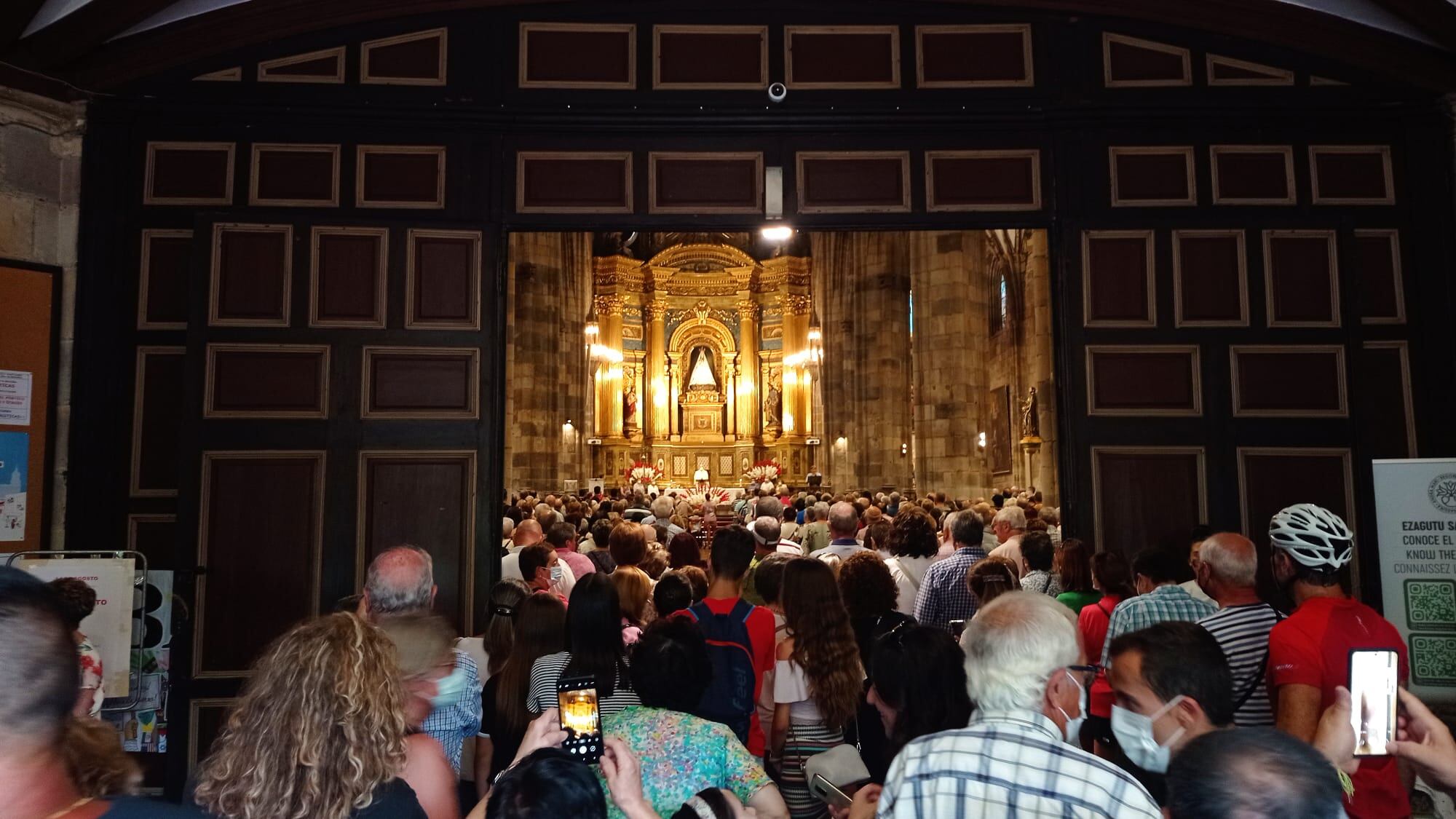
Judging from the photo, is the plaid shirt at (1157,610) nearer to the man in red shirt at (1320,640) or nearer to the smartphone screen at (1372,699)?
the man in red shirt at (1320,640)

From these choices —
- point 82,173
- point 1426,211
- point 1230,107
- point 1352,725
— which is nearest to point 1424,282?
point 1426,211

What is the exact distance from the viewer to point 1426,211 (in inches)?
285

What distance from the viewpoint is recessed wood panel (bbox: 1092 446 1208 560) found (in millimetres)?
6941

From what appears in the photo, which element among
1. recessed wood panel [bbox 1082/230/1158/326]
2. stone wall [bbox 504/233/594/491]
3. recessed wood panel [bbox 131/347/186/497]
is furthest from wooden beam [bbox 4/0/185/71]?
stone wall [bbox 504/233/594/491]

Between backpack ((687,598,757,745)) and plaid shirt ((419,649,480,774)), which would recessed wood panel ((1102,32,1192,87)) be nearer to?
backpack ((687,598,757,745))

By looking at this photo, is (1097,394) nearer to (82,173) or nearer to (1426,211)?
(1426,211)

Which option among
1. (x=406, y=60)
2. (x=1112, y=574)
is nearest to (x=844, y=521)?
(x=1112, y=574)

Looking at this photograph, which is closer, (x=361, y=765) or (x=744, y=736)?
(x=361, y=765)

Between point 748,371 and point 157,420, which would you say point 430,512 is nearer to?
point 157,420

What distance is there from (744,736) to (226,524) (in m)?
4.47

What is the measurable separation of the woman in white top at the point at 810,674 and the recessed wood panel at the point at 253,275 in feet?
15.5

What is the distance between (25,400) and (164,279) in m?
1.22

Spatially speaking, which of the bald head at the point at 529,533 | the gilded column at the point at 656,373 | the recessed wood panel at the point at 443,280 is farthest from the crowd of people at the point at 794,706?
the gilded column at the point at 656,373

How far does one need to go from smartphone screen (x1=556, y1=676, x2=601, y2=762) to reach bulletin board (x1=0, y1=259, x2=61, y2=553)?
20.0 ft
